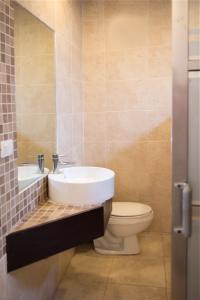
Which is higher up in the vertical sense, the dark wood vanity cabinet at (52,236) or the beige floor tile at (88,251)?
the dark wood vanity cabinet at (52,236)

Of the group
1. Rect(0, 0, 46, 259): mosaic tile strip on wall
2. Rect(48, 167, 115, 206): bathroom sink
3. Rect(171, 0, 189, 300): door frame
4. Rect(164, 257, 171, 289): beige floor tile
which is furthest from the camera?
Rect(164, 257, 171, 289): beige floor tile

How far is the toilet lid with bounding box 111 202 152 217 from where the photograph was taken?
2922 mm

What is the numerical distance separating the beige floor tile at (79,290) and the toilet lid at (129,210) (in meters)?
0.61

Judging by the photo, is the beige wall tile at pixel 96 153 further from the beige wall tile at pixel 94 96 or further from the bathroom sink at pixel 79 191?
the bathroom sink at pixel 79 191

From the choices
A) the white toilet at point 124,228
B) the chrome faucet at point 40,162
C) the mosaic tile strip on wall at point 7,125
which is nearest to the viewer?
the mosaic tile strip on wall at point 7,125

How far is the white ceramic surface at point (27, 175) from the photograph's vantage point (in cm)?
205

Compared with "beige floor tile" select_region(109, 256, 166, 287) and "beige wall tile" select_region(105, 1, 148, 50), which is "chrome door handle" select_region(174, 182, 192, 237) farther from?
"beige wall tile" select_region(105, 1, 148, 50)

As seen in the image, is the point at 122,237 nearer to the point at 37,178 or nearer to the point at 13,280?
the point at 37,178

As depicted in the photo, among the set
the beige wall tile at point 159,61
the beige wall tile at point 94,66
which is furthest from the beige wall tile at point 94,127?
the beige wall tile at point 159,61

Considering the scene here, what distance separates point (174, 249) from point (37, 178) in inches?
45.1

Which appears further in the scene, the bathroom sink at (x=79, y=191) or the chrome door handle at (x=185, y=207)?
the bathroom sink at (x=79, y=191)

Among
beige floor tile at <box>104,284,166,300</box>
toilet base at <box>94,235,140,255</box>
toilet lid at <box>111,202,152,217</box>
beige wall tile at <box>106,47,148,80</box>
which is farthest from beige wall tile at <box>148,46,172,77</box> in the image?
beige floor tile at <box>104,284,166,300</box>

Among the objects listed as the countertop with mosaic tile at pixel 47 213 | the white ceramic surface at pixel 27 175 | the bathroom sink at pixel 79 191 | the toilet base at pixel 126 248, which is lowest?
the toilet base at pixel 126 248

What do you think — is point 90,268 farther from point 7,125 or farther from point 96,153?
point 7,125
